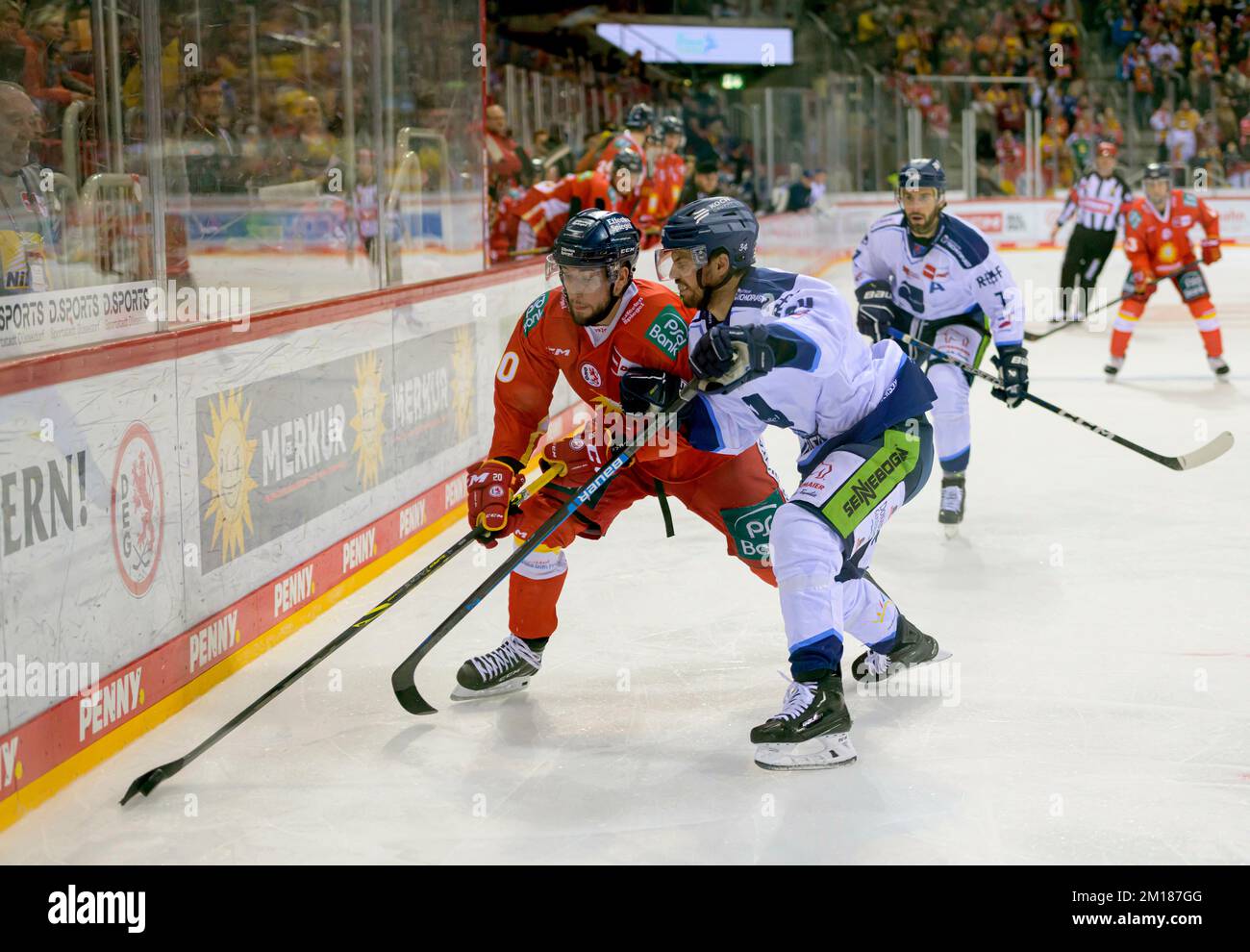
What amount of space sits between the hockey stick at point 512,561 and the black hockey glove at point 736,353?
0.22m

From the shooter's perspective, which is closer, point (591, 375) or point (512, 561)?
point (512, 561)

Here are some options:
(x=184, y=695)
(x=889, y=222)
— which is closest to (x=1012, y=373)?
(x=889, y=222)

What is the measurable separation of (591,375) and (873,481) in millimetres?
727

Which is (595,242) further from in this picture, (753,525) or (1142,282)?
(1142,282)

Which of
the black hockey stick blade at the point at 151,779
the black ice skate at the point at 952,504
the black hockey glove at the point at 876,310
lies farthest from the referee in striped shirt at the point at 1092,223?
the black hockey stick blade at the point at 151,779

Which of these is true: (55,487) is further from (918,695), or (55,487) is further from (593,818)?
(918,695)

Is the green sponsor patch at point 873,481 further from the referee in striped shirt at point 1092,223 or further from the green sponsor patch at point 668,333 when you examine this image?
the referee in striped shirt at point 1092,223

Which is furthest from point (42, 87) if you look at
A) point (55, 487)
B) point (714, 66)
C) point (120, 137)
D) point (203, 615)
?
point (714, 66)

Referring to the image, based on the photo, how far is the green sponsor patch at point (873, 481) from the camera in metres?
3.04

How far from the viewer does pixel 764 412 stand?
10.2 ft

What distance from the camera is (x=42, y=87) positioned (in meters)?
3.25

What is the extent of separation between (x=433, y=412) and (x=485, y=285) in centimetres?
86

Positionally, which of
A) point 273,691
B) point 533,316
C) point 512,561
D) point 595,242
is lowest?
point 273,691
